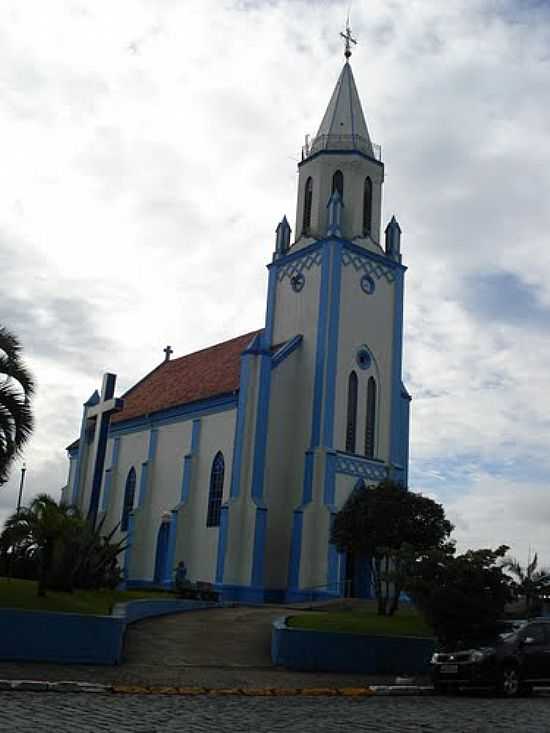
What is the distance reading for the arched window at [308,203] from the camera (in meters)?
39.4

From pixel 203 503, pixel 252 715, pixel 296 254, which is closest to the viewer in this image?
pixel 252 715

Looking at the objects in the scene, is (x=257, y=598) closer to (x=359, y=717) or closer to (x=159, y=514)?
(x=159, y=514)

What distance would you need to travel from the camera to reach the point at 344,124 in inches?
1587

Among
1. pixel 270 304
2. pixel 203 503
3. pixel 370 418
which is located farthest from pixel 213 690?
pixel 270 304

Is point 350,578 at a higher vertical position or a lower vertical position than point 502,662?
higher

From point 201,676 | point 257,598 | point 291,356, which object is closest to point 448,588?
point 201,676

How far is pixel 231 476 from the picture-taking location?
34.6 meters

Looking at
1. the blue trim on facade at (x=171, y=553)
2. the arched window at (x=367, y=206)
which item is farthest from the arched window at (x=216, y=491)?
the arched window at (x=367, y=206)

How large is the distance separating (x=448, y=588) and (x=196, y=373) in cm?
2580

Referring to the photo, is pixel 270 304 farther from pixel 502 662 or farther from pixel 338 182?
pixel 502 662

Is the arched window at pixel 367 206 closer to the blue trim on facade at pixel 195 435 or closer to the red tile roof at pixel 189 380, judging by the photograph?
the red tile roof at pixel 189 380

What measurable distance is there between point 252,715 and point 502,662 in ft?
21.1

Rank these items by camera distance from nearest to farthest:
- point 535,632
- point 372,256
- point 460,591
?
point 535,632
point 460,591
point 372,256

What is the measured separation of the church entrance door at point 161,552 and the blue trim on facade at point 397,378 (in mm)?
10317
